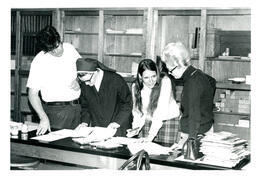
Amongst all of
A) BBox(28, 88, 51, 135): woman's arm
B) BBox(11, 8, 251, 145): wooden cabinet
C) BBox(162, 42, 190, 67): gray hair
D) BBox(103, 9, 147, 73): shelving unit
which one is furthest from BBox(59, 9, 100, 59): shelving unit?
BBox(162, 42, 190, 67): gray hair

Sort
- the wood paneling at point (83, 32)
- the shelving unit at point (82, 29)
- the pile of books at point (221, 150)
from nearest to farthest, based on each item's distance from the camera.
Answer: the pile of books at point (221, 150)
the shelving unit at point (82, 29)
the wood paneling at point (83, 32)

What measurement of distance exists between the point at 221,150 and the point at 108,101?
1.24 m

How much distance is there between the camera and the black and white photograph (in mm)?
2402

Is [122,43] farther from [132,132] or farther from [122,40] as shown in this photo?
[132,132]

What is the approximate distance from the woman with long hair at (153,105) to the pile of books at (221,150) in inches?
28.8

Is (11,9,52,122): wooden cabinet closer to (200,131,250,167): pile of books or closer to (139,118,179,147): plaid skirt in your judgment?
(139,118,179,147): plaid skirt

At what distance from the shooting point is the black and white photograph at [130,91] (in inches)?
94.6

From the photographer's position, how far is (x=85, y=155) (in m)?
2.66

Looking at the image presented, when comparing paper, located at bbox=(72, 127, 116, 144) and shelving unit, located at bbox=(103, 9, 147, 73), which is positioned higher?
shelving unit, located at bbox=(103, 9, 147, 73)

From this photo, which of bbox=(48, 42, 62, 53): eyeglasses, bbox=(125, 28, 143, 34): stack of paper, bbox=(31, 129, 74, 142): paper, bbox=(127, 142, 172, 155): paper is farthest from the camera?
bbox=(125, 28, 143, 34): stack of paper

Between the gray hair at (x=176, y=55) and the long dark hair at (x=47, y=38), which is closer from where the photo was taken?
the gray hair at (x=176, y=55)

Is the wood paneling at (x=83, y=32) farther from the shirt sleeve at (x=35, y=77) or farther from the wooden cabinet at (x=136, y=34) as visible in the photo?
the shirt sleeve at (x=35, y=77)

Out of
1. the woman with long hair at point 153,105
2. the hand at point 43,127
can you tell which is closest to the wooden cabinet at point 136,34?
the woman with long hair at point 153,105
